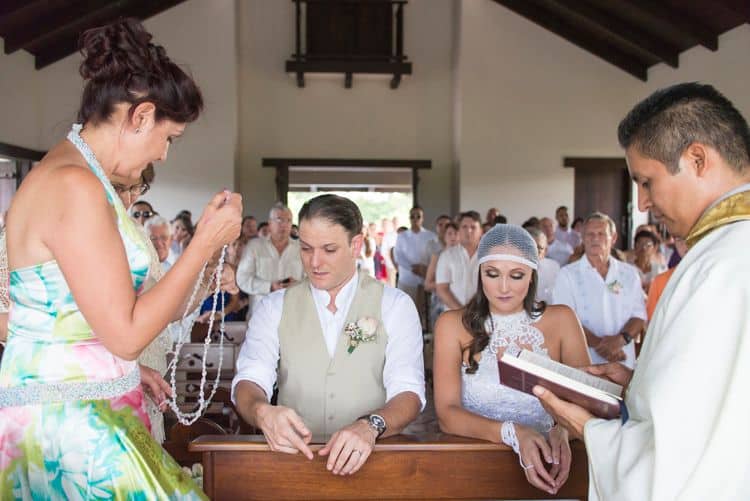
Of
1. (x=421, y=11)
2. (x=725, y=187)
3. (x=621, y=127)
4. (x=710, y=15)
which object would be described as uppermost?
(x=421, y=11)

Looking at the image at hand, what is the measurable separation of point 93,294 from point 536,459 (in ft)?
4.02

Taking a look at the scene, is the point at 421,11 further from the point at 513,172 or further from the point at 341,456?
the point at 341,456

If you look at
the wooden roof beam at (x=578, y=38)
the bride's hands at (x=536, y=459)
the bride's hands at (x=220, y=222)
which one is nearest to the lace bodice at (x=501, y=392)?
the bride's hands at (x=536, y=459)

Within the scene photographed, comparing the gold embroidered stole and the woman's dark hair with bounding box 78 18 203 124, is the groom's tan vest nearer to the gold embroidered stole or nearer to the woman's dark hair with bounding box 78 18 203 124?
the woman's dark hair with bounding box 78 18 203 124

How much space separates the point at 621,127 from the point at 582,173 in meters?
10.5

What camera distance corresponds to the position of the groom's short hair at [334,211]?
94.5 inches

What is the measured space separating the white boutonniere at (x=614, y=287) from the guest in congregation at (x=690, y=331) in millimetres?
2969

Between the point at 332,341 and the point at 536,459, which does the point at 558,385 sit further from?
the point at 332,341

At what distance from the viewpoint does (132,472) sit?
137 centimetres

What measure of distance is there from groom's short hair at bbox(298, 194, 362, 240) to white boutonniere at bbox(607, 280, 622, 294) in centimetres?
238

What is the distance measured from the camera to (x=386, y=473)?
192cm

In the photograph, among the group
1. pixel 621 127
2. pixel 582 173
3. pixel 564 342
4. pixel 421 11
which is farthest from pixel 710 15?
pixel 621 127

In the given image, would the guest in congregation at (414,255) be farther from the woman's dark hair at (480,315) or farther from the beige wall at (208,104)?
the woman's dark hair at (480,315)

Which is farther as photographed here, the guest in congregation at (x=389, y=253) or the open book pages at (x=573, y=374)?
the guest in congregation at (x=389, y=253)
